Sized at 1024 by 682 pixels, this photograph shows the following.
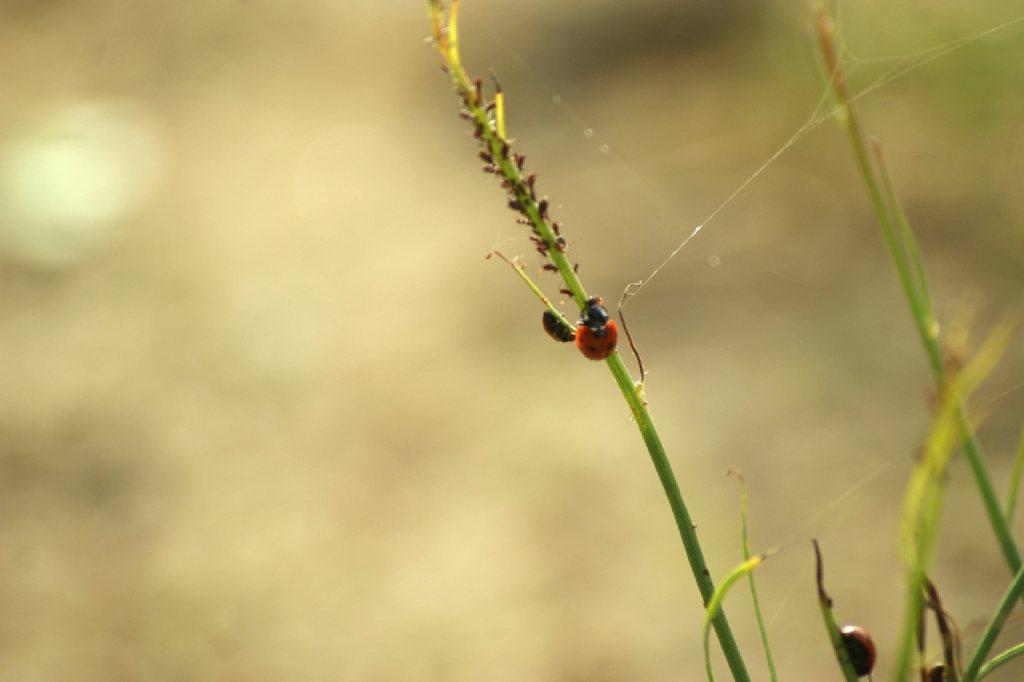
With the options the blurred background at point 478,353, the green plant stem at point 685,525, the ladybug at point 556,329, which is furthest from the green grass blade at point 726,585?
the blurred background at point 478,353

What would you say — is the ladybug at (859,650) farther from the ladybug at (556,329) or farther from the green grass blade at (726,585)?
the ladybug at (556,329)

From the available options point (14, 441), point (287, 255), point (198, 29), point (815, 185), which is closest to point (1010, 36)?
point (815, 185)

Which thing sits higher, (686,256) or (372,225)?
(372,225)

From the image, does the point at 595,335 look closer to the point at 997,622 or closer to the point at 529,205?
the point at 529,205

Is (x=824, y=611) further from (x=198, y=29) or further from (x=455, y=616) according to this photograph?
(x=198, y=29)

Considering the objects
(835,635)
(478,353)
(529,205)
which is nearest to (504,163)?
(529,205)

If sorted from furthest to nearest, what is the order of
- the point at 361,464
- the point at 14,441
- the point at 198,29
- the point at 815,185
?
the point at 198,29 < the point at 815,185 < the point at 14,441 < the point at 361,464

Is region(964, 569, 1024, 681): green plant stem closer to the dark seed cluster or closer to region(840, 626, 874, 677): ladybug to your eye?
region(840, 626, 874, 677): ladybug
